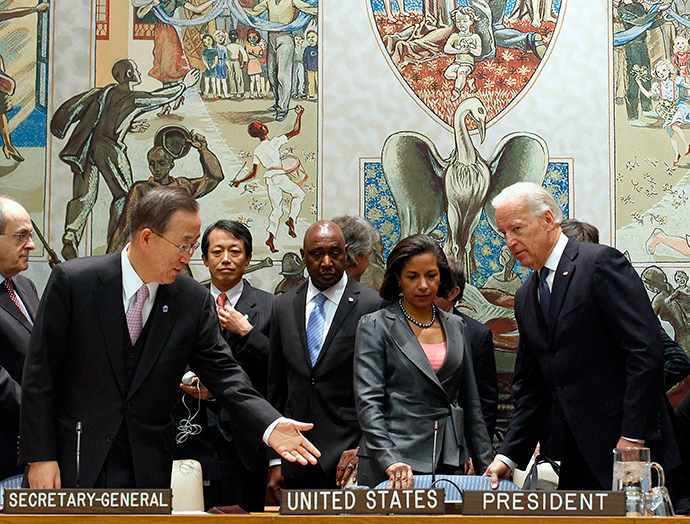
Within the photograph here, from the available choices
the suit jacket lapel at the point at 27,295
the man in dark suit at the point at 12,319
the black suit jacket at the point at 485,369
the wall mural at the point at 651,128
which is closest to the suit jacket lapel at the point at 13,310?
the man in dark suit at the point at 12,319

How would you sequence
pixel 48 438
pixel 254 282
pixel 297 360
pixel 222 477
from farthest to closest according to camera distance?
pixel 254 282 < pixel 222 477 < pixel 297 360 < pixel 48 438

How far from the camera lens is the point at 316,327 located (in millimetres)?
4867

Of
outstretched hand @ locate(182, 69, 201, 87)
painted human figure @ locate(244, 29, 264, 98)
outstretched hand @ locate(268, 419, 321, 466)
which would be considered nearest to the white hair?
outstretched hand @ locate(268, 419, 321, 466)

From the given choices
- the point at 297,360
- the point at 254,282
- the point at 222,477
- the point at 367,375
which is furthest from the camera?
the point at 254,282

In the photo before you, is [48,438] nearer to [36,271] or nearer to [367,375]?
[367,375]

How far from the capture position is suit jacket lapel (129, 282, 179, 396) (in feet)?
11.4

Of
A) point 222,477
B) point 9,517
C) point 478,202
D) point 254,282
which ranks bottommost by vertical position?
→ point 222,477

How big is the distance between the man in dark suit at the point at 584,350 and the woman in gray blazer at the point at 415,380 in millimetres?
318

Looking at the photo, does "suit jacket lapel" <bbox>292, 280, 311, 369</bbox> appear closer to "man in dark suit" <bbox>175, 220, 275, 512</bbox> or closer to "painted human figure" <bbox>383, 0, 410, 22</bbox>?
"man in dark suit" <bbox>175, 220, 275, 512</bbox>

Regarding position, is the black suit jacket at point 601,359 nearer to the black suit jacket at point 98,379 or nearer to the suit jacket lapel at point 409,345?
the suit jacket lapel at point 409,345

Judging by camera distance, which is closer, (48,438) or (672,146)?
(48,438)

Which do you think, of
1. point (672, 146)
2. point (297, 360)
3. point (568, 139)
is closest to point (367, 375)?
point (297, 360)

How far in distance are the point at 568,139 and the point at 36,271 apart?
167 inches

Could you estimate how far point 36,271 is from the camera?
21.2ft
